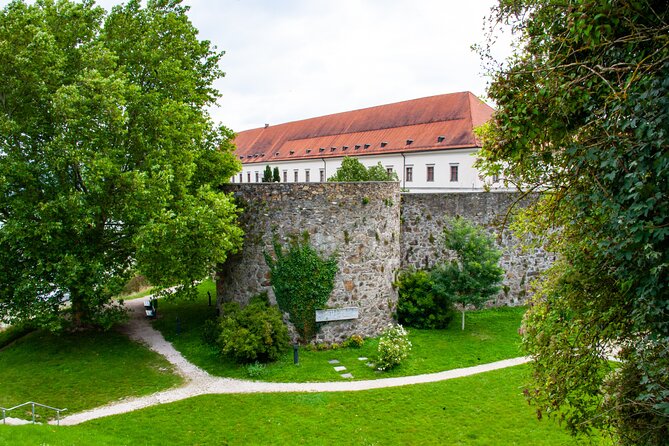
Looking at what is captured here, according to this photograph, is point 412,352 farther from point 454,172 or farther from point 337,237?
point 454,172

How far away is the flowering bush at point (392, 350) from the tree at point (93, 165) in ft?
19.0

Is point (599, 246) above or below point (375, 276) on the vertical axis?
above

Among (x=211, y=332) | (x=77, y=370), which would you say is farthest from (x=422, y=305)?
(x=77, y=370)

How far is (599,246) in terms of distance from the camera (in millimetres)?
5238

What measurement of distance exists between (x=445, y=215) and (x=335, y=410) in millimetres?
10667

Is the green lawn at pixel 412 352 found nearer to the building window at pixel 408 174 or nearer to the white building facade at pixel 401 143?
the white building facade at pixel 401 143

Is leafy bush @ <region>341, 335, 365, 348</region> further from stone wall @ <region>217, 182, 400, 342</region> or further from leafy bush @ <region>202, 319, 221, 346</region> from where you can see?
leafy bush @ <region>202, 319, 221, 346</region>

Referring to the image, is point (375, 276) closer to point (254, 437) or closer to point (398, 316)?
point (398, 316)

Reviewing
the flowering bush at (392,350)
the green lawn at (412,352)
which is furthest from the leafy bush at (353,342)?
the flowering bush at (392,350)

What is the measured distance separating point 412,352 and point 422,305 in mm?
2558

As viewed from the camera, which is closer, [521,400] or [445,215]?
[521,400]

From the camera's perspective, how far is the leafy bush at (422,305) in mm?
18062

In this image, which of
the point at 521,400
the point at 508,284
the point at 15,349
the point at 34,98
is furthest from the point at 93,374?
the point at 508,284

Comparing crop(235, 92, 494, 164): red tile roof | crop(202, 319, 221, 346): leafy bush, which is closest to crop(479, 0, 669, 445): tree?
crop(202, 319, 221, 346): leafy bush
